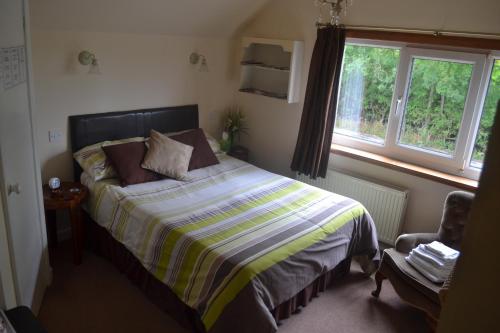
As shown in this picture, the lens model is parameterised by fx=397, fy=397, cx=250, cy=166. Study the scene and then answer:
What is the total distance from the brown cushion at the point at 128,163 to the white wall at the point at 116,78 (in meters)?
0.45

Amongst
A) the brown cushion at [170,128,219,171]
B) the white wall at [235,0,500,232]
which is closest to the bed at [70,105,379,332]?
the brown cushion at [170,128,219,171]

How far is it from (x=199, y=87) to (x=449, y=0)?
2.39 metres

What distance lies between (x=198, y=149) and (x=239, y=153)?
0.80 m

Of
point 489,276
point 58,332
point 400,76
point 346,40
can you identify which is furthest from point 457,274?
point 346,40

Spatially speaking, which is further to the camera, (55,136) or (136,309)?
(55,136)

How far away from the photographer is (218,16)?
379 cm

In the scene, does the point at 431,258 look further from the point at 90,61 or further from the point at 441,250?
the point at 90,61

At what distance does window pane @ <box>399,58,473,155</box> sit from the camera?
3.13 m

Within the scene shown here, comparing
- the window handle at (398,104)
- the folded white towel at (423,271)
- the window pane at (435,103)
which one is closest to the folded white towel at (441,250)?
the folded white towel at (423,271)

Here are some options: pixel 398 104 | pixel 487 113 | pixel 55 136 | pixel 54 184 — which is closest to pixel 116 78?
pixel 55 136

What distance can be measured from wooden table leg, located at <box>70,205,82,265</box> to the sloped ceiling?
1.38 m

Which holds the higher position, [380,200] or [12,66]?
[12,66]

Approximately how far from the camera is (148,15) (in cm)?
335

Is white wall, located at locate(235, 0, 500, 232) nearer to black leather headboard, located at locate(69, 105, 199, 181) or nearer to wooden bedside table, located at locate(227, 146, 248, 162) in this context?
wooden bedside table, located at locate(227, 146, 248, 162)
